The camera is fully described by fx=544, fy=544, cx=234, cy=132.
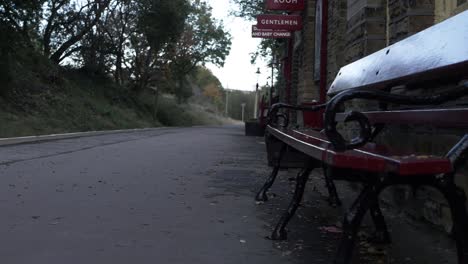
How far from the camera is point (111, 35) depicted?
1200 inches

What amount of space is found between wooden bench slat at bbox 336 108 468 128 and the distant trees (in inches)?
638

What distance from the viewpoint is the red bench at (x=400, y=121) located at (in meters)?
2.44

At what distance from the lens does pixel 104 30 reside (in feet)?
97.6

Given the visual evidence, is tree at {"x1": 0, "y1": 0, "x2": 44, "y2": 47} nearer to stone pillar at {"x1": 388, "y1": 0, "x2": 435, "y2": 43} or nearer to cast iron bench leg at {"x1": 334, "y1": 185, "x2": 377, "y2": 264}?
stone pillar at {"x1": 388, "y1": 0, "x2": 435, "y2": 43}

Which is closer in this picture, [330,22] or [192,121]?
[330,22]

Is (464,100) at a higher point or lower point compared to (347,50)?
lower

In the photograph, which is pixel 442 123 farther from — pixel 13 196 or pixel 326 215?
pixel 13 196

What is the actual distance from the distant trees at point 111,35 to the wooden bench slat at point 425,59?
15.6m

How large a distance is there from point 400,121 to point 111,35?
2840cm

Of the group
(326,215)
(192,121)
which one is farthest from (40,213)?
(192,121)

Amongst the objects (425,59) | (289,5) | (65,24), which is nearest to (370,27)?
(425,59)

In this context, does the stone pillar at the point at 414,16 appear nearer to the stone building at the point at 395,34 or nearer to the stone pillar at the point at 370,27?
the stone building at the point at 395,34

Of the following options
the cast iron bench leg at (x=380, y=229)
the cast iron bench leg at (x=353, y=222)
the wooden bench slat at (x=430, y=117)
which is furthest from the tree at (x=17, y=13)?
the cast iron bench leg at (x=353, y=222)

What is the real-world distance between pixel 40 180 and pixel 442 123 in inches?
211
